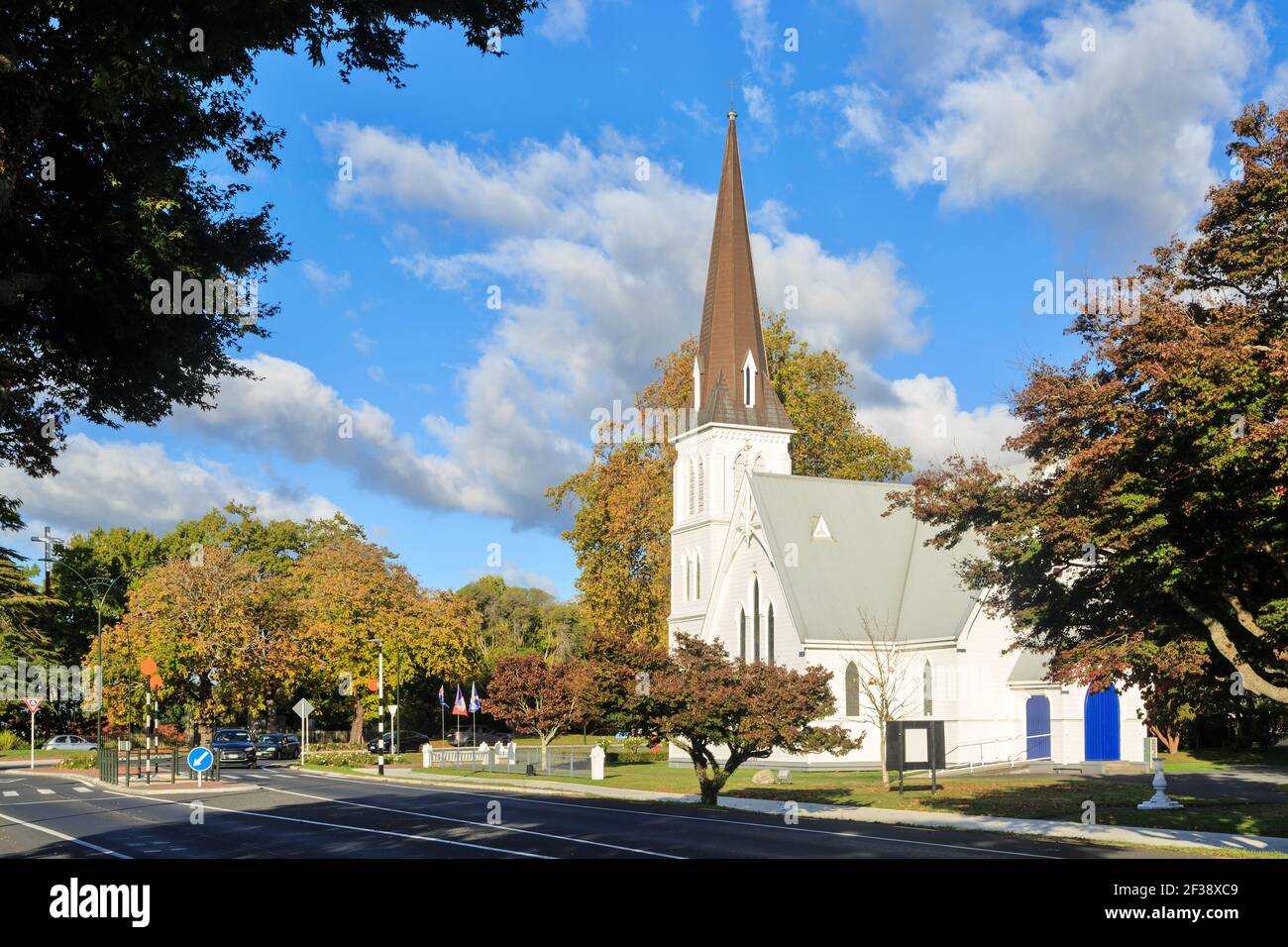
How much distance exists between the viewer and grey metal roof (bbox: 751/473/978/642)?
51531mm

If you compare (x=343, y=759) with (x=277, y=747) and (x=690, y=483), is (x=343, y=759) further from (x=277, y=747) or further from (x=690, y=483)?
(x=690, y=483)

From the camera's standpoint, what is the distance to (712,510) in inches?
2397

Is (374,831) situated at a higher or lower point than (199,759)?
higher

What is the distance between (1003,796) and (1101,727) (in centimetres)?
1524

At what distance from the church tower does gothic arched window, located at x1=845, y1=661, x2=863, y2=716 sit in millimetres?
9695

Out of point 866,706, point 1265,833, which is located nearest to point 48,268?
point 1265,833

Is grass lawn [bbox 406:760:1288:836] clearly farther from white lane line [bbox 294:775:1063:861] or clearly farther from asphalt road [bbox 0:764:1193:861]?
white lane line [bbox 294:775:1063:861]

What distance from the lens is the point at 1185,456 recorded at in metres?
16.2

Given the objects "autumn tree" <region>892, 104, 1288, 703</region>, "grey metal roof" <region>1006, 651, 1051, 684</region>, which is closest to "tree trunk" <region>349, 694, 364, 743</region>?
"grey metal roof" <region>1006, 651, 1051, 684</region>

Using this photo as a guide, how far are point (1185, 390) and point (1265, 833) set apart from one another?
9699mm

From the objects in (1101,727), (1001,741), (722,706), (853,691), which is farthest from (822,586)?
(722,706)

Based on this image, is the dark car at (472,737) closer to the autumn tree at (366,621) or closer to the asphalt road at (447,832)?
the autumn tree at (366,621)

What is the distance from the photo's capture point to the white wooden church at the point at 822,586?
46.0m

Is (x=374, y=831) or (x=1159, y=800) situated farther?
(x=1159, y=800)
